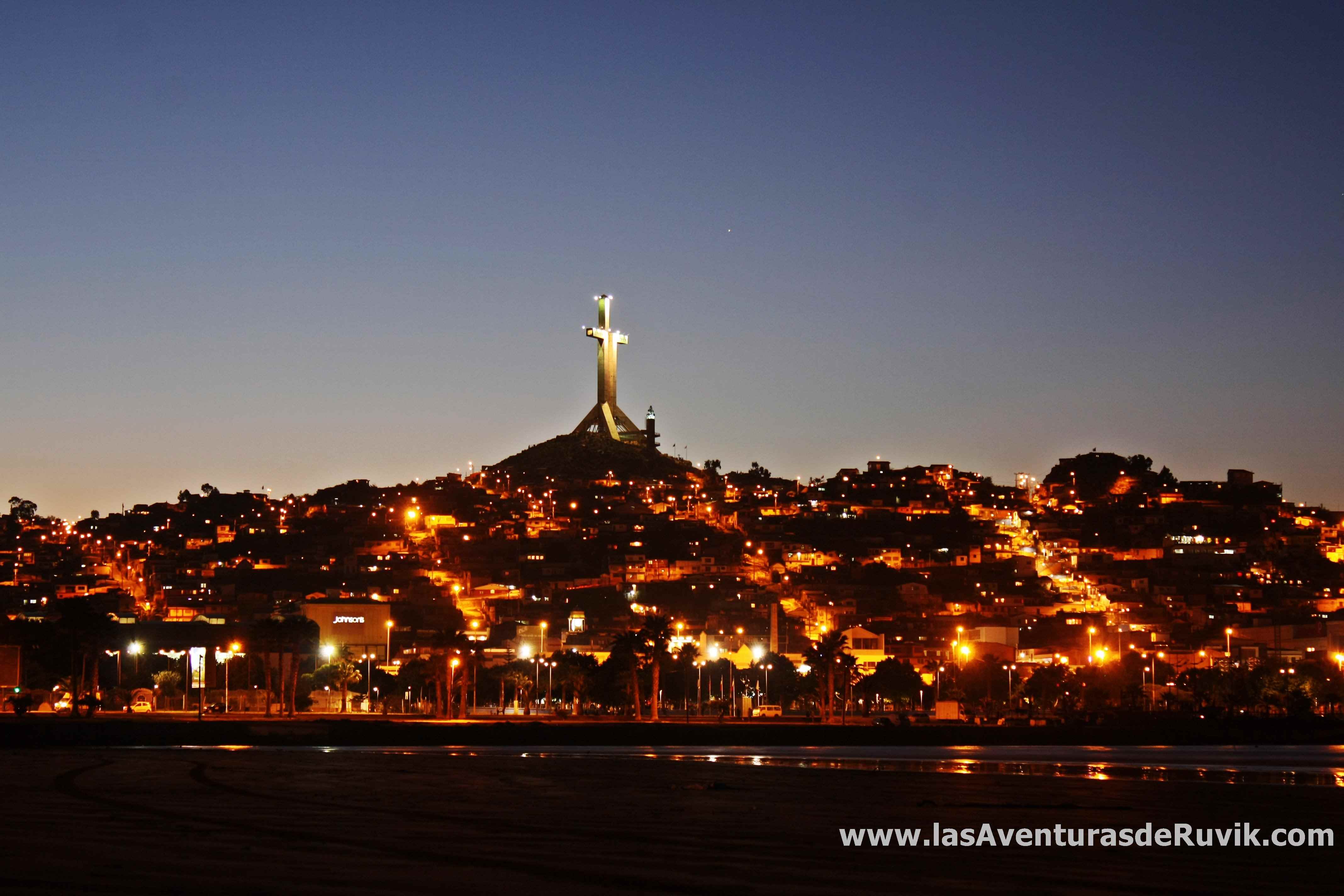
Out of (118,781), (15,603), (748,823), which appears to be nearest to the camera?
(748,823)

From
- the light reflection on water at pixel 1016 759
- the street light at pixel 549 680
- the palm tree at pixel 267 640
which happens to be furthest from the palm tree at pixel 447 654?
the light reflection on water at pixel 1016 759

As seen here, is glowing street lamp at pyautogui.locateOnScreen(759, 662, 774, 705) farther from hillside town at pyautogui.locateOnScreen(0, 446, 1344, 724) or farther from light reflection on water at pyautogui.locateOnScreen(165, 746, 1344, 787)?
light reflection on water at pyautogui.locateOnScreen(165, 746, 1344, 787)

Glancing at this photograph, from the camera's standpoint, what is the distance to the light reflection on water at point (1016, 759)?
34562 millimetres

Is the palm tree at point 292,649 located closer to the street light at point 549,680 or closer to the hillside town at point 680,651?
the hillside town at point 680,651

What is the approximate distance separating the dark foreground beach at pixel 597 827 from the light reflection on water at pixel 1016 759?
1.21 m

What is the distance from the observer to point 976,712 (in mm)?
100312

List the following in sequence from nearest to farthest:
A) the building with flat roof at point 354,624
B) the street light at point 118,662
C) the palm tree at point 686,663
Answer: the street light at point 118,662 < the palm tree at point 686,663 < the building with flat roof at point 354,624

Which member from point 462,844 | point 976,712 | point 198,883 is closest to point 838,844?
point 462,844

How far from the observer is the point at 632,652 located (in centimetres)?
9512

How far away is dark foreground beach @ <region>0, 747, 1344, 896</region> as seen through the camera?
1564 cm

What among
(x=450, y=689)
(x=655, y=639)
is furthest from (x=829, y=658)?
(x=450, y=689)

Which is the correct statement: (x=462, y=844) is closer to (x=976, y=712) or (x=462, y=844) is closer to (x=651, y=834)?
(x=651, y=834)

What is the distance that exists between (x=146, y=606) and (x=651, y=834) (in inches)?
7155

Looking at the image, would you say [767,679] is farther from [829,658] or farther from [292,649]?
[292,649]
